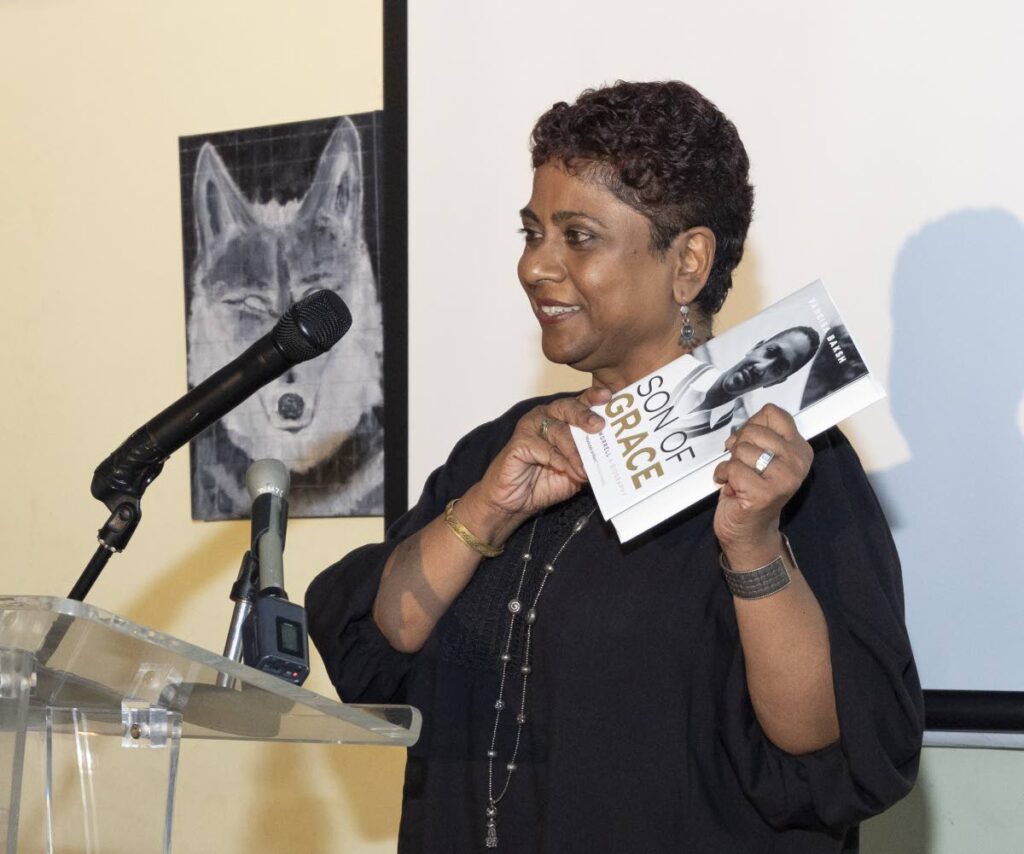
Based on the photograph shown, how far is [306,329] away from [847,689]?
0.66 m

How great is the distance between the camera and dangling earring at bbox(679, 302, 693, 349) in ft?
5.54

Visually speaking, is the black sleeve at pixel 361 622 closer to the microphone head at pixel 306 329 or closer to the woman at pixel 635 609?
the woman at pixel 635 609

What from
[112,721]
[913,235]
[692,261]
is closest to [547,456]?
[692,261]

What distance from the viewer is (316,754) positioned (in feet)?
4.09

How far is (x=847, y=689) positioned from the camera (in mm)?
1439

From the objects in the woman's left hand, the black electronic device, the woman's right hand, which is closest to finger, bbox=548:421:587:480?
the woman's right hand

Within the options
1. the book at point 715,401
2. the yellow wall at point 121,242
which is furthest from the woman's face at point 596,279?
the yellow wall at point 121,242

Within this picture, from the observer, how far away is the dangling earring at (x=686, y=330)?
1.69 metres

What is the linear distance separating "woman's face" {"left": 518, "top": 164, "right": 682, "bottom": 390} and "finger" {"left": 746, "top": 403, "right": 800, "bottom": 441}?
0.29 metres

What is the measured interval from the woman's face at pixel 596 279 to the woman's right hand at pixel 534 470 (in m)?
0.07

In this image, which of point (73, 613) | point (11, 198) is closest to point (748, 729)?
point (73, 613)

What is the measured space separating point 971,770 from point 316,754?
1237mm

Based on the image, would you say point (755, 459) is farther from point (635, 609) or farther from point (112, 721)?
point (112, 721)

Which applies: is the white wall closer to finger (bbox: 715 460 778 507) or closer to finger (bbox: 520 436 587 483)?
finger (bbox: 520 436 587 483)
